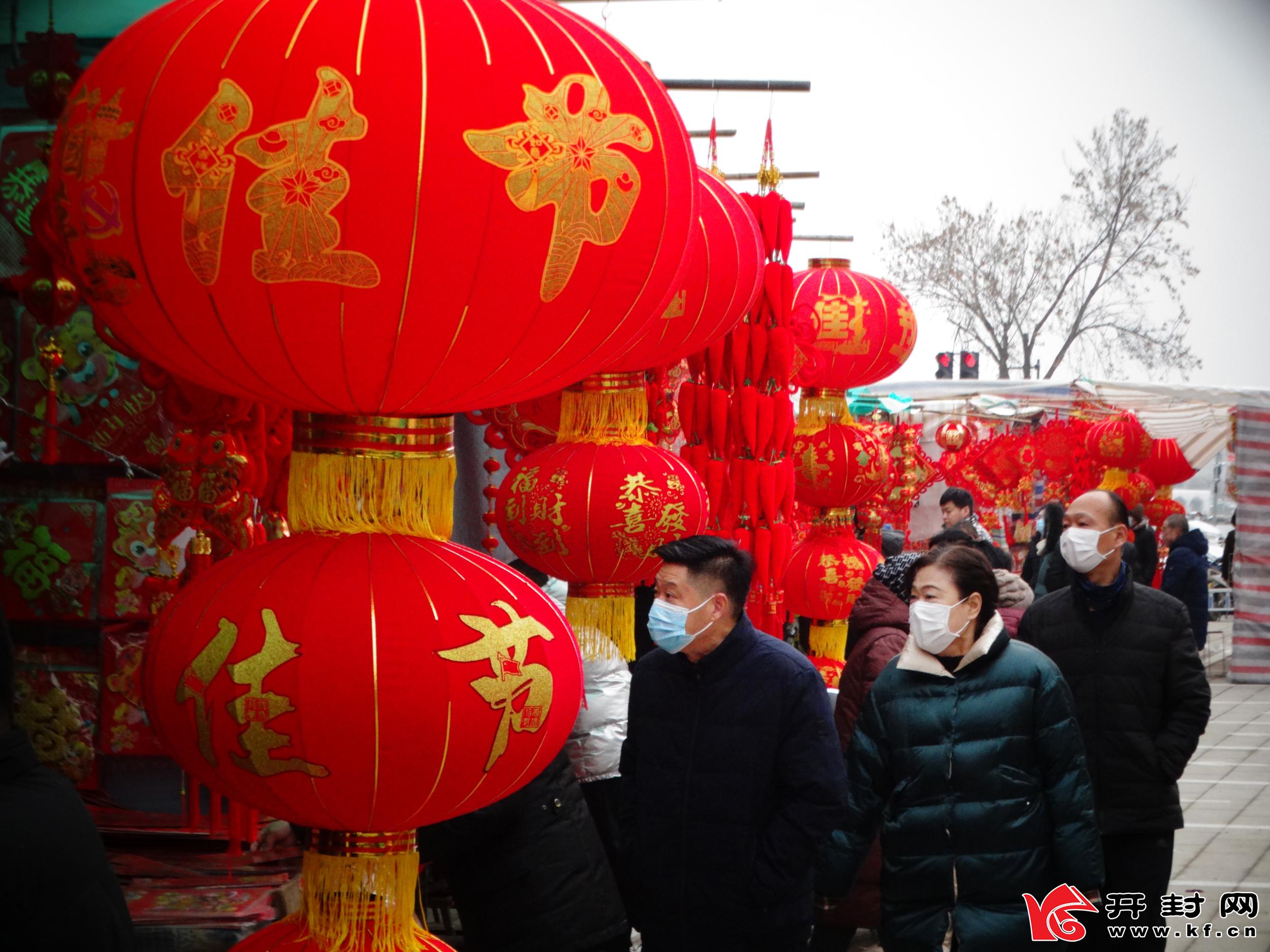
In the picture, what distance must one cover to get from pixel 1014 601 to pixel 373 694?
3.12m

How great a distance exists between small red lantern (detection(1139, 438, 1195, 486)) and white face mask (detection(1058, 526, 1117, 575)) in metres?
10.8

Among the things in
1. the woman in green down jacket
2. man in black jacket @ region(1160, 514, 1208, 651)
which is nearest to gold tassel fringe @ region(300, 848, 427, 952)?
the woman in green down jacket

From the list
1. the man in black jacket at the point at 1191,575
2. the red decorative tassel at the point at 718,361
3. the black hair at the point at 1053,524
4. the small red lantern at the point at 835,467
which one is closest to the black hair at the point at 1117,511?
the red decorative tassel at the point at 718,361

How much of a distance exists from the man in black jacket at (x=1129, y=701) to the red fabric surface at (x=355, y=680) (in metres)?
2.33

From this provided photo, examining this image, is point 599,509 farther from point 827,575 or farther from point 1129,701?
point 827,575

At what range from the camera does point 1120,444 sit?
1205 cm

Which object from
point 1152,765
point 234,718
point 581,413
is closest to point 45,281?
point 234,718

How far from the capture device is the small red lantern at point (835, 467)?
6.36 metres

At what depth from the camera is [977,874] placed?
2.94 metres

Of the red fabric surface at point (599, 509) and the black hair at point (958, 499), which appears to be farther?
the black hair at point (958, 499)

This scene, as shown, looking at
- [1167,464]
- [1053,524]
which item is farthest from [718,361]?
[1167,464]

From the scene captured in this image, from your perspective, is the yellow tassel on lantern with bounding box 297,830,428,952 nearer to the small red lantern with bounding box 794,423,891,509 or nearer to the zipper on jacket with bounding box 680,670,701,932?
the zipper on jacket with bounding box 680,670,701,932

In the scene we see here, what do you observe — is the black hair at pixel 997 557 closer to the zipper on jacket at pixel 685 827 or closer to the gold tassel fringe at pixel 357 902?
the zipper on jacket at pixel 685 827

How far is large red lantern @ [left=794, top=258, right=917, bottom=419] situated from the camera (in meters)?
6.16
